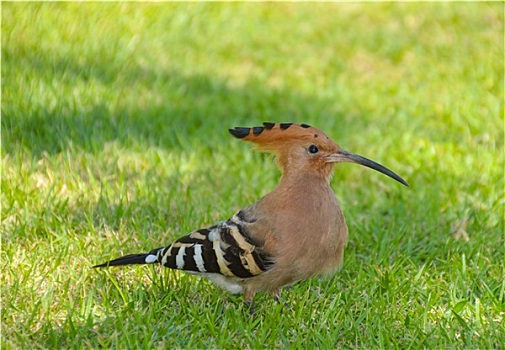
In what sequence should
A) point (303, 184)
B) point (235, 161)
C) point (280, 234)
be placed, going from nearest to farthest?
point (280, 234), point (303, 184), point (235, 161)

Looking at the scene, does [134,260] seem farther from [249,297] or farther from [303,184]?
[303,184]

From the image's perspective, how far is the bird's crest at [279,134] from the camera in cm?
334

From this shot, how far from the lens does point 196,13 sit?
7.10 metres

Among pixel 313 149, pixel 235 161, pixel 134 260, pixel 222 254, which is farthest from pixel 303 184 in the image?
pixel 235 161

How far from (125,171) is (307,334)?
185 centimetres

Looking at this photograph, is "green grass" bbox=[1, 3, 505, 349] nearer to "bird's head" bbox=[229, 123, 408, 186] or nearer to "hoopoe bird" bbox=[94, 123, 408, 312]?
"hoopoe bird" bbox=[94, 123, 408, 312]

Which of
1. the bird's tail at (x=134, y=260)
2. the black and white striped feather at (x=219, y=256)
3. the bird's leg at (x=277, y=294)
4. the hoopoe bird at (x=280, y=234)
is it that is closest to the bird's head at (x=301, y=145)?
the hoopoe bird at (x=280, y=234)

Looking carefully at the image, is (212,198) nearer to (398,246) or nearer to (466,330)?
(398,246)

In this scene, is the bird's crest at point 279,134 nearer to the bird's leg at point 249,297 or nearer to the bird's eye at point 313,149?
the bird's eye at point 313,149

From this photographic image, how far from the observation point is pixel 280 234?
323cm

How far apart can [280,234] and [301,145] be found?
1.33 ft

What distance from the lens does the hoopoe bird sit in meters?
3.21

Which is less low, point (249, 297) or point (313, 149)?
point (313, 149)

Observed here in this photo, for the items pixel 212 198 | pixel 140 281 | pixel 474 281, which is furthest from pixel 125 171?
pixel 474 281
